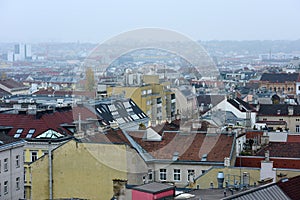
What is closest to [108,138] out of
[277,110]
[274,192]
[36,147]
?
[36,147]

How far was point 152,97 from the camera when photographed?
45.4m

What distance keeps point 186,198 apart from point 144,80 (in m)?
35.1

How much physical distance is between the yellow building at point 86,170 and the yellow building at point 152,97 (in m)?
17.5

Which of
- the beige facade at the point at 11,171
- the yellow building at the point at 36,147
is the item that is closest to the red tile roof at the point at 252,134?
the yellow building at the point at 36,147

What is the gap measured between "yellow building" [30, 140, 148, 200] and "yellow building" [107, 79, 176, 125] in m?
17.5

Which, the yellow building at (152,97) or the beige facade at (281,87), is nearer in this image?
the yellow building at (152,97)

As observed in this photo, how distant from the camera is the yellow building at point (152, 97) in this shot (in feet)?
140

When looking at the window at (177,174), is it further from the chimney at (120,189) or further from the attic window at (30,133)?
the attic window at (30,133)

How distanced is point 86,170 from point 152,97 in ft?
75.6

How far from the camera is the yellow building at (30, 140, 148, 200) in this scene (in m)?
22.2

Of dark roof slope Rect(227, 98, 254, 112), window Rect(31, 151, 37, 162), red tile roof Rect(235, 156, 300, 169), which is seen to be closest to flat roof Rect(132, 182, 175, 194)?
red tile roof Rect(235, 156, 300, 169)

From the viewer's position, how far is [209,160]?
2406cm

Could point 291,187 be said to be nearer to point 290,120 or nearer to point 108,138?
point 108,138

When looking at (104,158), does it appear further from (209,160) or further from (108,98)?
(108,98)
